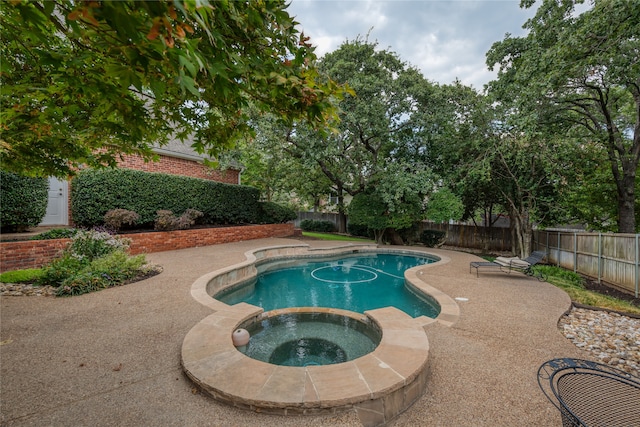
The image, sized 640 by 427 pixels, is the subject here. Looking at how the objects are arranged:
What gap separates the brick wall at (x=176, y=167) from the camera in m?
11.5

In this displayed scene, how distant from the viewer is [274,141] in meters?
12.5

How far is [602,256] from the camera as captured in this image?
7793 millimetres

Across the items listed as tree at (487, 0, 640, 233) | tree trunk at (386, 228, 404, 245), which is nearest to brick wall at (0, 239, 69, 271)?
tree at (487, 0, 640, 233)

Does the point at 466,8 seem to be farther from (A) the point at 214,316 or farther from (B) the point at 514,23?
(A) the point at 214,316

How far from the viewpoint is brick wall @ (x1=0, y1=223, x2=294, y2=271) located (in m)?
6.60

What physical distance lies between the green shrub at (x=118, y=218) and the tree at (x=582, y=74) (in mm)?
13807

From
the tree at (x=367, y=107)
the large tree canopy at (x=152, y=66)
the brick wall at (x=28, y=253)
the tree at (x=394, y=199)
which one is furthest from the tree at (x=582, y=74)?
the brick wall at (x=28, y=253)

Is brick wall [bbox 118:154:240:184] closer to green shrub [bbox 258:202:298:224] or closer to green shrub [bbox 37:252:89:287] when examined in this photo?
green shrub [bbox 258:202:298:224]

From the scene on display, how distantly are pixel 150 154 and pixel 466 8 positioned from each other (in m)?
9.90

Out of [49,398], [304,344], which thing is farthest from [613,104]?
[49,398]

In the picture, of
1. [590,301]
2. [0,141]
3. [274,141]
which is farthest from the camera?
[274,141]

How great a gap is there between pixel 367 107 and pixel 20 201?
1206 centimetres

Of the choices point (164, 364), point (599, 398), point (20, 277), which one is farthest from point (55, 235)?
point (599, 398)

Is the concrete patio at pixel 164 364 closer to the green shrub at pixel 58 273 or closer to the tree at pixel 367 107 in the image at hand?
the green shrub at pixel 58 273
